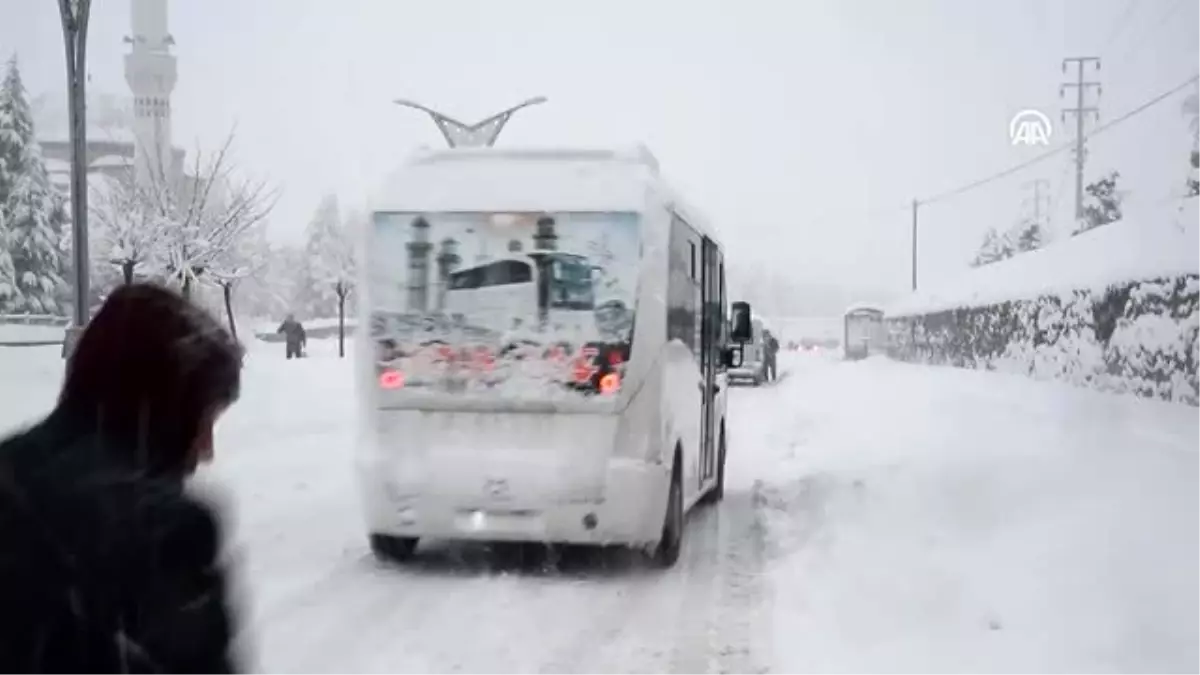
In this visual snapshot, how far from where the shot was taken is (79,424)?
2.44m

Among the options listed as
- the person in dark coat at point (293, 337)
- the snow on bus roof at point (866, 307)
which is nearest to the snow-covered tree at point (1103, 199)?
the person in dark coat at point (293, 337)

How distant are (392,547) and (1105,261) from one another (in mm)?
15456

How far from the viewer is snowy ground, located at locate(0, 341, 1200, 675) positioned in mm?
6891

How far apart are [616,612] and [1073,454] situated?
7.32 metres

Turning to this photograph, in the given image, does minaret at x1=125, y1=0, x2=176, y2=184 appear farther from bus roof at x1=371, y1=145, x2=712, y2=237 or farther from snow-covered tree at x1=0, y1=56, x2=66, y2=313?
bus roof at x1=371, y1=145, x2=712, y2=237

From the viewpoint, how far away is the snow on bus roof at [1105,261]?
16453 mm

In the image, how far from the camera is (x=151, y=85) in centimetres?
3572

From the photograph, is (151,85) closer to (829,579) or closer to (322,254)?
(829,579)

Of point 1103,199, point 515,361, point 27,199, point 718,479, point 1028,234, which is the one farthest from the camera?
point 1028,234

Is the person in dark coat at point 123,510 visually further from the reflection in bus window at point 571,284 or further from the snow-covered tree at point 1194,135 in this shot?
the snow-covered tree at point 1194,135

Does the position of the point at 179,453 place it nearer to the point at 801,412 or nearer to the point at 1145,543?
the point at 1145,543

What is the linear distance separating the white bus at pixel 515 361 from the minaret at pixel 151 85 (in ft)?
72.1

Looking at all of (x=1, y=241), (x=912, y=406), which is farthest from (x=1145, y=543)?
(x=1, y=241)

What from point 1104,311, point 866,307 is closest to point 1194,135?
point 1104,311
